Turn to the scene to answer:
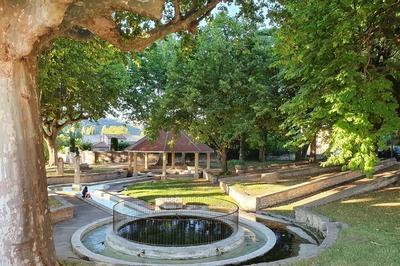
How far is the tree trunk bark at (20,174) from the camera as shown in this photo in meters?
7.39

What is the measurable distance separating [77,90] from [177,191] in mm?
11532

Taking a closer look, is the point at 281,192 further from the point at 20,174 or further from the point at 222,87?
the point at 20,174

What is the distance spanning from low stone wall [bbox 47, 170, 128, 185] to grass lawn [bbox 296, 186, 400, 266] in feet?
74.0

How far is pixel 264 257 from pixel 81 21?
361 inches

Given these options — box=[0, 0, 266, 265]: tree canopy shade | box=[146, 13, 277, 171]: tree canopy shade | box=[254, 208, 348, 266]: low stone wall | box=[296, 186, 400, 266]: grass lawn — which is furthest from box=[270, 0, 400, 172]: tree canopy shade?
box=[146, 13, 277, 171]: tree canopy shade

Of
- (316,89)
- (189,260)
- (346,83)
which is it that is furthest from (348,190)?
(189,260)

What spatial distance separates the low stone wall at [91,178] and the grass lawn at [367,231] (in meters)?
22.5

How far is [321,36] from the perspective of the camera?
13.4m

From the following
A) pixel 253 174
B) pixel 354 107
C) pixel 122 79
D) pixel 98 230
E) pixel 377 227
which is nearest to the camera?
pixel 354 107

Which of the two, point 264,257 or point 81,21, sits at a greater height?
point 81,21

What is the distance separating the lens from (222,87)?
91.9ft

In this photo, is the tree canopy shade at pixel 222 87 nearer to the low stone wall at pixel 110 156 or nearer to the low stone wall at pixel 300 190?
the low stone wall at pixel 300 190

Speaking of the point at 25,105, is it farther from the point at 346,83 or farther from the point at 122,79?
the point at 122,79

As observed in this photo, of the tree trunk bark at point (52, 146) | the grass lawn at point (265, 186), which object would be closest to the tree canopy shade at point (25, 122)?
the grass lawn at point (265, 186)
